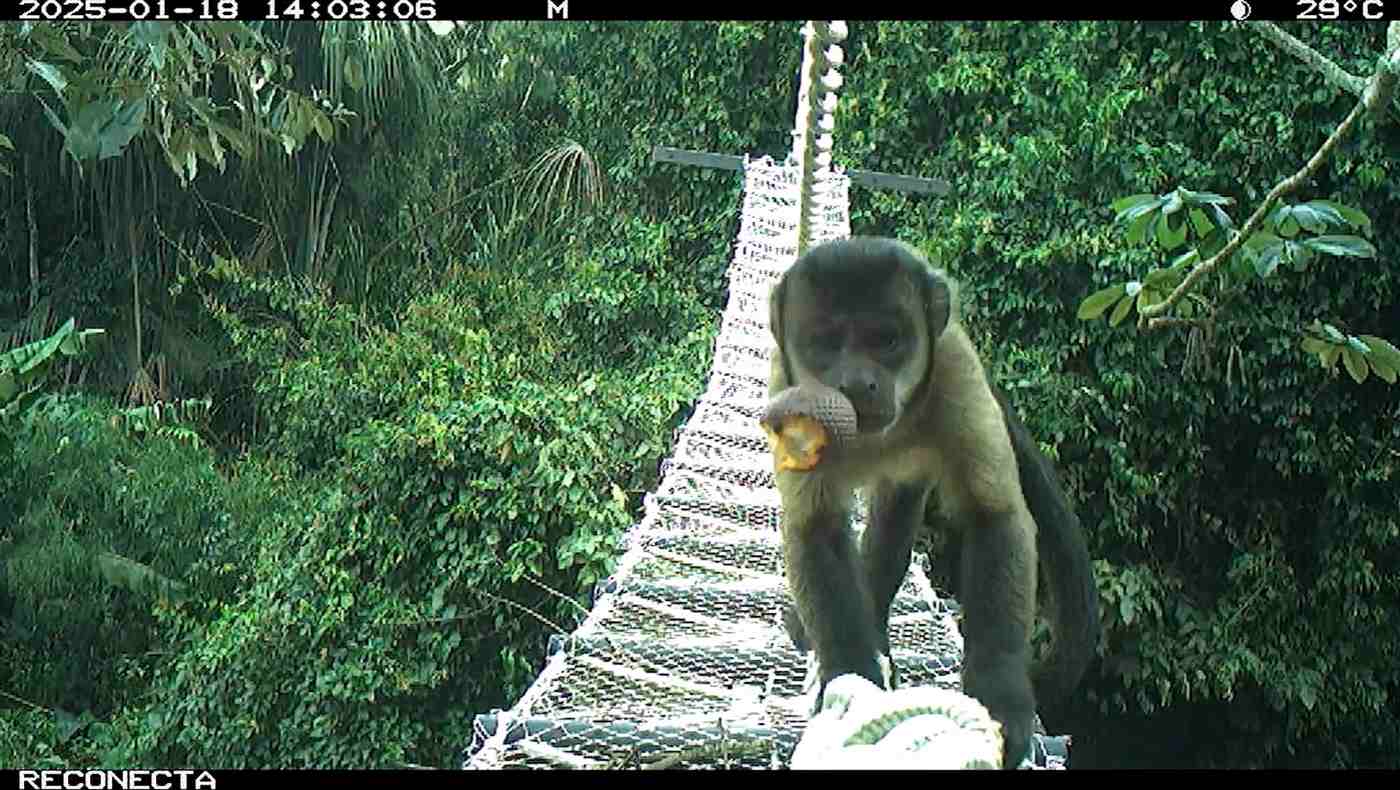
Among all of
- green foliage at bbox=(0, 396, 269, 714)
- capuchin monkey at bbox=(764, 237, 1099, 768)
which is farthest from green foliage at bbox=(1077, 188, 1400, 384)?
green foliage at bbox=(0, 396, 269, 714)

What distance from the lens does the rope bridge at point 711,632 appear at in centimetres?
179

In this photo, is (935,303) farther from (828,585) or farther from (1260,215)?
(1260,215)

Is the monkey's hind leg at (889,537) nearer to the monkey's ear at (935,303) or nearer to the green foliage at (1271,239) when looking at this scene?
the monkey's ear at (935,303)

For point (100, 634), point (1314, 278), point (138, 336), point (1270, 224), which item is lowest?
point (100, 634)

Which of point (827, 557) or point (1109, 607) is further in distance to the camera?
point (1109, 607)

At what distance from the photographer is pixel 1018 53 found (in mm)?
6535

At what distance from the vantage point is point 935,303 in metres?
1.81

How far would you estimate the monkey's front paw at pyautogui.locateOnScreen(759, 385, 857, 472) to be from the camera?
1531 millimetres

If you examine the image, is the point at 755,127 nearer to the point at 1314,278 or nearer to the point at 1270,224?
the point at 1314,278

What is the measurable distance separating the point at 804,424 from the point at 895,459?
1.33 feet

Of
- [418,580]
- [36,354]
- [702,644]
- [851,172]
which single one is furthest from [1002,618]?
[418,580]

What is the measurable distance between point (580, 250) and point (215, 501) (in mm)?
2052

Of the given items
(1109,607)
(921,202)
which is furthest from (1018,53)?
(1109,607)

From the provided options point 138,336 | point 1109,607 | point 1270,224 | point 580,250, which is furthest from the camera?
point 580,250
